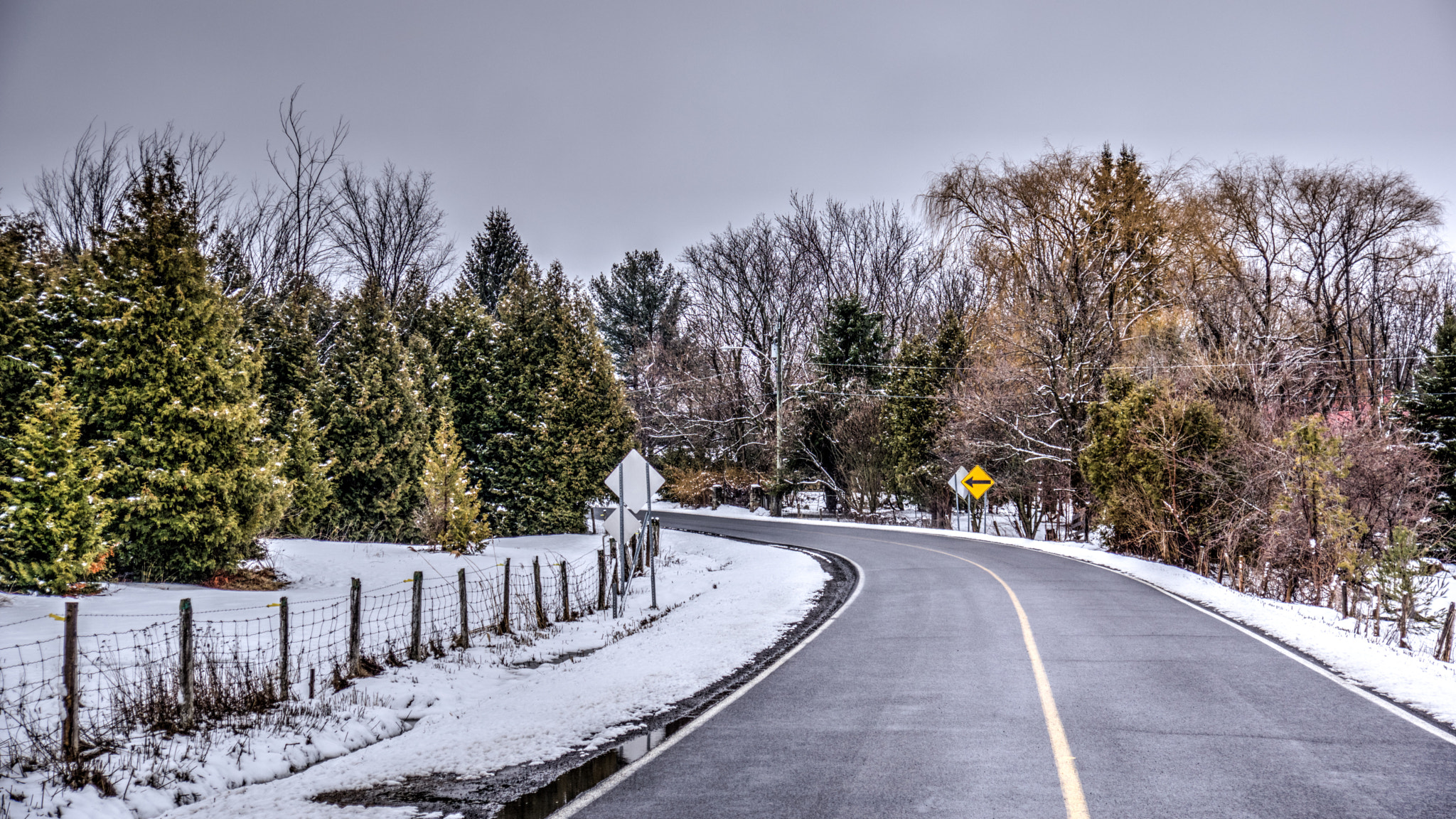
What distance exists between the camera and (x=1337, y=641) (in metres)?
10.8

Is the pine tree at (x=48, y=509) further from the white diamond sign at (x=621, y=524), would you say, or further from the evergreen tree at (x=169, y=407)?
the white diamond sign at (x=621, y=524)

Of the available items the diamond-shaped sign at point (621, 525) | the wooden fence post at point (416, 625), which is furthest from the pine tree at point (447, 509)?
the wooden fence post at point (416, 625)

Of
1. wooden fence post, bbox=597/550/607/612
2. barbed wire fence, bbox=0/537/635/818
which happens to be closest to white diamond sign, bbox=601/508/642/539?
barbed wire fence, bbox=0/537/635/818

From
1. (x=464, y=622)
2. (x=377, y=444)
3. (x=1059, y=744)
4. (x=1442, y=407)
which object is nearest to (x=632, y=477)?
(x=464, y=622)

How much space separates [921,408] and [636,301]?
30412 millimetres

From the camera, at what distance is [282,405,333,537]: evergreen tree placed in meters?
25.1

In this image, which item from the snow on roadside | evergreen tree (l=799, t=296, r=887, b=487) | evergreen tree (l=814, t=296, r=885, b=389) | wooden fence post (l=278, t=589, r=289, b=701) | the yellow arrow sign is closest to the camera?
the snow on roadside

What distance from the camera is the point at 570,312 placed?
3578 centimetres

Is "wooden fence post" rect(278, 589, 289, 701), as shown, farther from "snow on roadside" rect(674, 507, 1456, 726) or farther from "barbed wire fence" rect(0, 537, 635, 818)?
"snow on roadside" rect(674, 507, 1456, 726)

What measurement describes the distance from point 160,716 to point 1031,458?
29299 millimetres

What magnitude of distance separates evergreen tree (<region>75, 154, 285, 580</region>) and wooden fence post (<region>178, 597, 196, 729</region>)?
34.1 feet

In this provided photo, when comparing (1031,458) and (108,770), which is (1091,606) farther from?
(1031,458)

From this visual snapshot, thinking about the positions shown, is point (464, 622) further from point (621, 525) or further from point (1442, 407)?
point (1442, 407)

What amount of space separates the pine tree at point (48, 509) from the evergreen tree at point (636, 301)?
50449 millimetres
